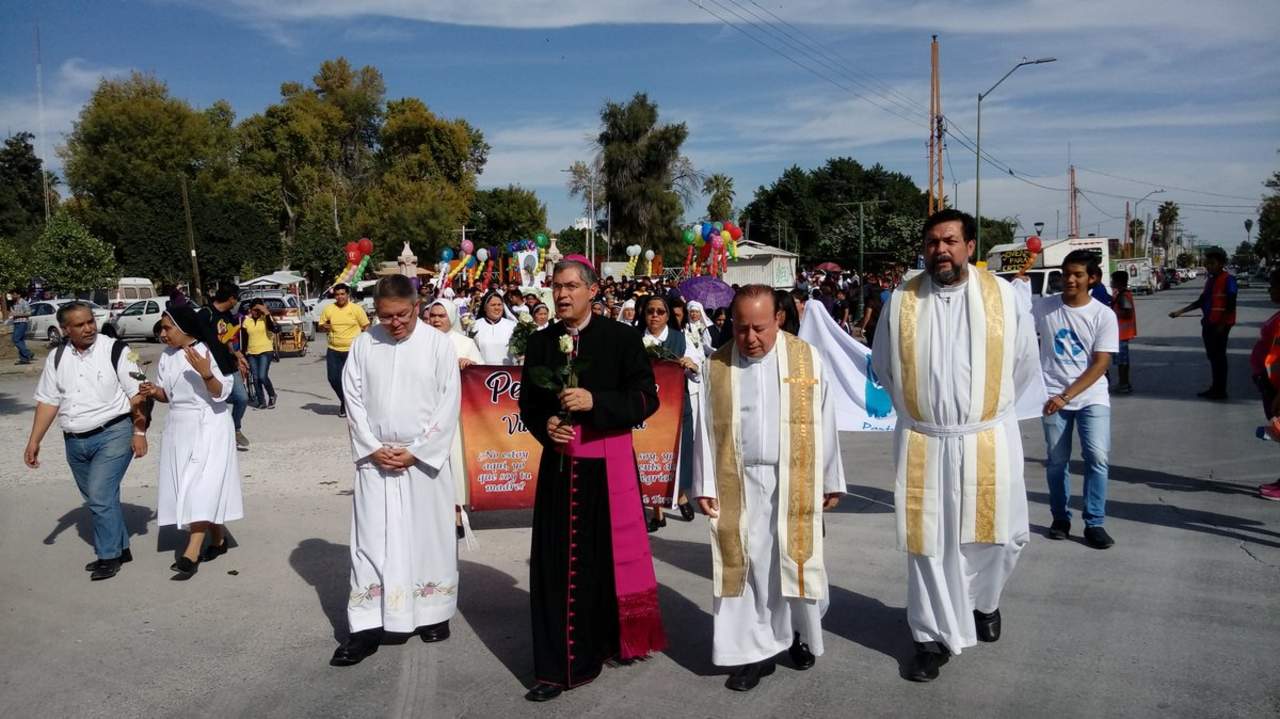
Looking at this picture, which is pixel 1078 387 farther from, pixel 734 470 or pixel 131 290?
pixel 131 290

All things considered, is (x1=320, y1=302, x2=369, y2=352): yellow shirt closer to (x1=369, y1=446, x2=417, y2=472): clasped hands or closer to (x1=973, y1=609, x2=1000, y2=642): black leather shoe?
(x1=369, y1=446, x2=417, y2=472): clasped hands

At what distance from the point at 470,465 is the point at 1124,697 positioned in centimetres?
486

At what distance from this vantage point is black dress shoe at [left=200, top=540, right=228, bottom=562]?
22.4 ft

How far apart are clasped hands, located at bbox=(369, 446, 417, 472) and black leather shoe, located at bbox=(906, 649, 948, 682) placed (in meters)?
2.71

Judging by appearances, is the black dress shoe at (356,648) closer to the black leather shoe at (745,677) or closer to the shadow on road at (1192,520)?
the black leather shoe at (745,677)

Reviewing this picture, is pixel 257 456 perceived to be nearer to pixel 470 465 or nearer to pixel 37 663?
pixel 470 465

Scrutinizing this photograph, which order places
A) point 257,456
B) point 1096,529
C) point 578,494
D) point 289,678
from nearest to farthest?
point 578,494, point 289,678, point 1096,529, point 257,456

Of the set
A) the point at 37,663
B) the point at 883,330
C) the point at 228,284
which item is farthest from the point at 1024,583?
the point at 228,284

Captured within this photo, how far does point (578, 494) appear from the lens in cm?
442

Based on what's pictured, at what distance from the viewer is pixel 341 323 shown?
12.7 meters

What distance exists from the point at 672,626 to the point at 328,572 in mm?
2650

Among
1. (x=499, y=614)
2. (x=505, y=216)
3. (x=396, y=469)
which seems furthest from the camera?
(x=505, y=216)

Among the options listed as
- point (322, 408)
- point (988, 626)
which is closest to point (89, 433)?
point (988, 626)

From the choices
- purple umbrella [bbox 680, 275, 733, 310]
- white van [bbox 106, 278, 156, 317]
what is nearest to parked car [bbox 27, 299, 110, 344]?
white van [bbox 106, 278, 156, 317]
